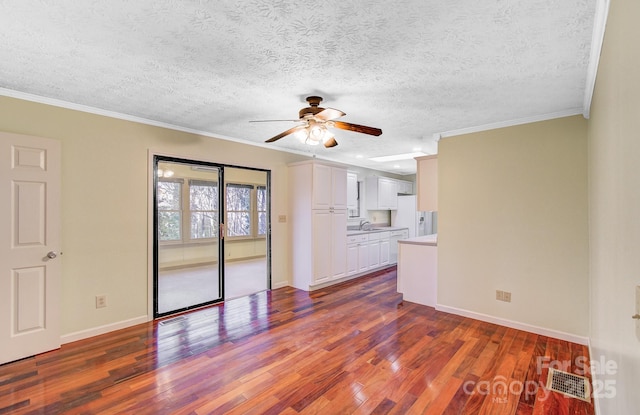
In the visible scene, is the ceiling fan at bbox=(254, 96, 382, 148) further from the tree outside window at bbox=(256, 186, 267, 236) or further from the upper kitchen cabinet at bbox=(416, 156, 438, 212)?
the tree outside window at bbox=(256, 186, 267, 236)

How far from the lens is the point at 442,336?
124 inches

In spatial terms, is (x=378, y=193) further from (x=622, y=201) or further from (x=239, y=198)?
(x=622, y=201)

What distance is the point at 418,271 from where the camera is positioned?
14.0 feet

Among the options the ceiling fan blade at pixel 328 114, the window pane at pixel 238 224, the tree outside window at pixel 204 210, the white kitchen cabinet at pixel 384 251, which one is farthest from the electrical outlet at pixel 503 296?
the window pane at pixel 238 224

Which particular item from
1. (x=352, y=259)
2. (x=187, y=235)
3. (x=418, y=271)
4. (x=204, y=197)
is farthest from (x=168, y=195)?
(x=418, y=271)

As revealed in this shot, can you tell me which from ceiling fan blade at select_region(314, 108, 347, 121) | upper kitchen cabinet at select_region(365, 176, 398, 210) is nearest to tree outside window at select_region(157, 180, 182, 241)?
ceiling fan blade at select_region(314, 108, 347, 121)

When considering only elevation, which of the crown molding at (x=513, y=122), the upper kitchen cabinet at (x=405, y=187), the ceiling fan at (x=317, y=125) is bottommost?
the upper kitchen cabinet at (x=405, y=187)

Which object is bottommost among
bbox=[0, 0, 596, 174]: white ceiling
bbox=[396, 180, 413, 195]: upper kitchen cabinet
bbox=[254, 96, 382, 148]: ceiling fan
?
bbox=[396, 180, 413, 195]: upper kitchen cabinet

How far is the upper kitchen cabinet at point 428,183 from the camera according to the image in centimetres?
414

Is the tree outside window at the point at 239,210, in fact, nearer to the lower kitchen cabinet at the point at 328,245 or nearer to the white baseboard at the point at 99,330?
the lower kitchen cabinet at the point at 328,245

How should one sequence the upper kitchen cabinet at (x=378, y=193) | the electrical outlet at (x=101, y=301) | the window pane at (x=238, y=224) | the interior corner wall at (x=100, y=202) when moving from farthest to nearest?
1. the upper kitchen cabinet at (x=378, y=193)
2. the window pane at (x=238, y=224)
3. the electrical outlet at (x=101, y=301)
4. the interior corner wall at (x=100, y=202)

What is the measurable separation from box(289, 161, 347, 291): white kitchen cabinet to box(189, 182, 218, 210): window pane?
4.30 ft

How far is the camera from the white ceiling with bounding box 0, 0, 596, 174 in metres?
1.61

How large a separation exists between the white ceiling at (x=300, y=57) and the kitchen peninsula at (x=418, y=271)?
1.79 meters
